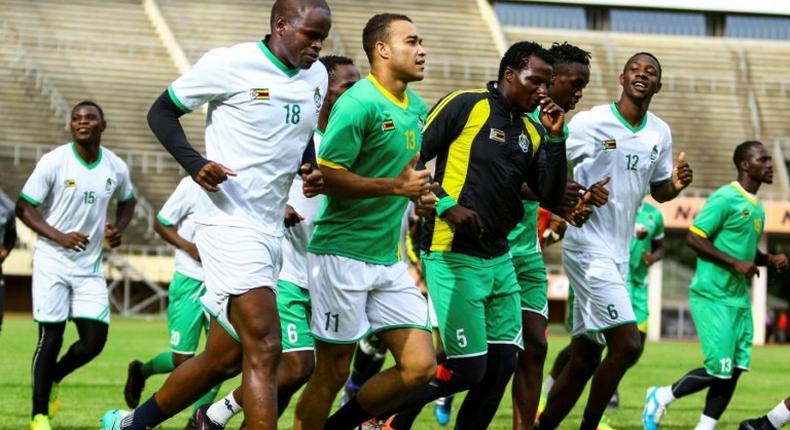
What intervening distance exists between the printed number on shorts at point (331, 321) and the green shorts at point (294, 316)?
10.0 inches

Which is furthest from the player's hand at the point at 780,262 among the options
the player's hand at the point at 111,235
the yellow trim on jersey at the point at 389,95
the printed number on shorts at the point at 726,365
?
the player's hand at the point at 111,235

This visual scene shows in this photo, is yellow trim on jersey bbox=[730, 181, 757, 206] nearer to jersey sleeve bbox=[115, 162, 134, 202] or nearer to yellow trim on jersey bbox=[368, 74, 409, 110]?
yellow trim on jersey bbox=[368, 74, 409, 110]

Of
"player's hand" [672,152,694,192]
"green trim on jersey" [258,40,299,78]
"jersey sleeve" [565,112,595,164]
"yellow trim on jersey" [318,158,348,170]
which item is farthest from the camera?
"jersey sleeve" [565,112,595,164]

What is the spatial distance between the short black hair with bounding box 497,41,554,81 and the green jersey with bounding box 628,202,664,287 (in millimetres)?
5870

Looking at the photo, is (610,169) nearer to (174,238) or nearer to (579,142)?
(579,142)

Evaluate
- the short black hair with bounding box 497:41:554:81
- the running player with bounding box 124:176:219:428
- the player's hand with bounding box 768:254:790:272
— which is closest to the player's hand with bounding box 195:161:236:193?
the short black hair with bounding box 497:41:554:81

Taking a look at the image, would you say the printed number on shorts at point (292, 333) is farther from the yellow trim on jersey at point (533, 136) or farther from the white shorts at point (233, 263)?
the yellow trim on jersey at point (533, 136)

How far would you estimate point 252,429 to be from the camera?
6531 millimetres

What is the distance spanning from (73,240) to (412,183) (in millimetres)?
4327

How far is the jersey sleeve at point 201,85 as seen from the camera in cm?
686

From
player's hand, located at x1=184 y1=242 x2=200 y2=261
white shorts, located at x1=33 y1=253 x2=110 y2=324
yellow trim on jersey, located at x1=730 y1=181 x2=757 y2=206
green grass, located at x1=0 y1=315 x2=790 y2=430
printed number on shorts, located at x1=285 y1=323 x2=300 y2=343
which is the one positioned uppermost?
yellow trim on jersey, located at x1=730 y1=181 x2=757 y2=206

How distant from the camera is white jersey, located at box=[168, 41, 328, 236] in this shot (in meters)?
6.88

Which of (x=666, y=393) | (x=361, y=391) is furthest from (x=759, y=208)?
(x=361, y=391)

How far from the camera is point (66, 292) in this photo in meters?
10.7
